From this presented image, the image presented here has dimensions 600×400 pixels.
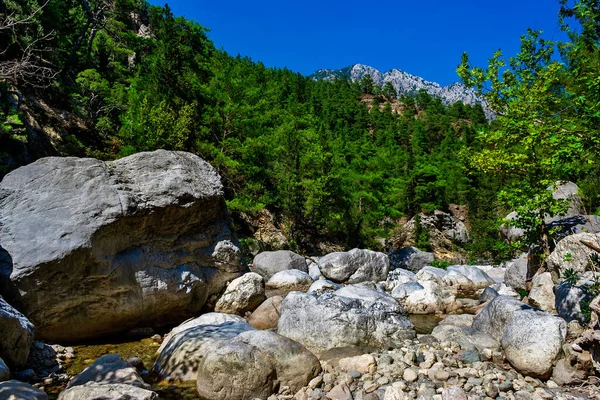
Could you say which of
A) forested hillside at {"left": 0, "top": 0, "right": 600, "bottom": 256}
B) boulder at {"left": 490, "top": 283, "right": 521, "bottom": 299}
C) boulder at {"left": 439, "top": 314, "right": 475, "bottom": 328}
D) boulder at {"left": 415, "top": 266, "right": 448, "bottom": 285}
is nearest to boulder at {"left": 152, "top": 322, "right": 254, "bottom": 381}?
boulder at {"left": 439, "top": 314, "right": 475, "bottom": 328}

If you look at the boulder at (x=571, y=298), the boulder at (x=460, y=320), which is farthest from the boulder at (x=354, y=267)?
the boulder at (x=571, y=298)

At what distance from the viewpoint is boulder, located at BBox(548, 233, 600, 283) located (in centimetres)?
957

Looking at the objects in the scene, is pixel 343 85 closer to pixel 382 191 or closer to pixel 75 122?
pixel 382 191

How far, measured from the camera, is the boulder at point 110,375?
5363 millimetres

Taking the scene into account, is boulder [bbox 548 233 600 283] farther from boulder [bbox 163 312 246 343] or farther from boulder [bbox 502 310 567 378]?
boulder [bbox 163 312 246 343]

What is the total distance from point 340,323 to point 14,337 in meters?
5.65

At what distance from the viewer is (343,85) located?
87.0 meters

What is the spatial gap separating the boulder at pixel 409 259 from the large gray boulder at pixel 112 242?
14.5 metres

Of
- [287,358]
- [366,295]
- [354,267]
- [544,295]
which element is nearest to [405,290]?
[544,295]

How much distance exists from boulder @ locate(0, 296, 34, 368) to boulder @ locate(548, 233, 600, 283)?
38.7ft

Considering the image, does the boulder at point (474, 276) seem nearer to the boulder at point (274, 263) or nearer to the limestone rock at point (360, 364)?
the boulder at point (274, 263)

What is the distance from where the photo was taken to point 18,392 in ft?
13.5

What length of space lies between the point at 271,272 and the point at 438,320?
6.92m

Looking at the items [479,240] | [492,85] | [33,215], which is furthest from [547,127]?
[479,240]
